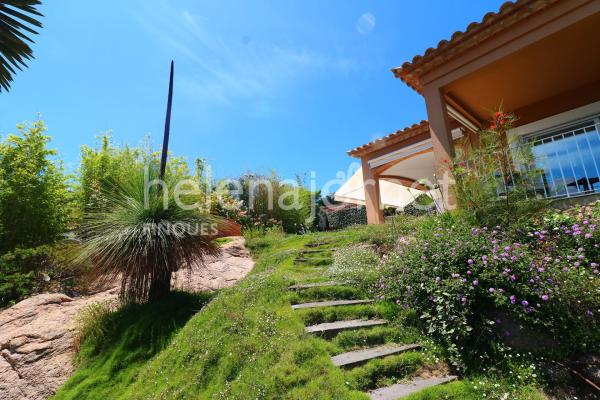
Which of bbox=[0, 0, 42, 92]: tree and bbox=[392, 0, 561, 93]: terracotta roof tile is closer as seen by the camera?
bbox=[392, 0, 561, 93]: terracotta roof tile

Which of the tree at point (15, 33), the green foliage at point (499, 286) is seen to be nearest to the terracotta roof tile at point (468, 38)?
the green foliage at point (499, 286)

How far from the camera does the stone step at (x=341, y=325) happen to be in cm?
313

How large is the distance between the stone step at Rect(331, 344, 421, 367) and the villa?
3.15 metres

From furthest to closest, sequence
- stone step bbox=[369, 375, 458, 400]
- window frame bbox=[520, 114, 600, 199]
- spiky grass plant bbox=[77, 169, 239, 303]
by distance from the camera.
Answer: window frame bbox=[520, 114, 600, 199] → spiky grass plant bbox=[77, 169, 239, 303] → stone step bbox=[369, 375, 458, 400]

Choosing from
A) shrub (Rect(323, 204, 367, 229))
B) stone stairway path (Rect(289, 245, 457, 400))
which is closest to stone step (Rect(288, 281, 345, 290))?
stone stairway path (Rect(289, 245, 457, 400))

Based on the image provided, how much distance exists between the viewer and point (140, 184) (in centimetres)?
507

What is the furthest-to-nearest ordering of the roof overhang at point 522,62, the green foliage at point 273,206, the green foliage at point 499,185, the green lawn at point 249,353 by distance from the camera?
the green foliage at point 273,206 < the roof overhang at point 522,62 < the green foliage at point 499,185 < the green lawn at point 249,353

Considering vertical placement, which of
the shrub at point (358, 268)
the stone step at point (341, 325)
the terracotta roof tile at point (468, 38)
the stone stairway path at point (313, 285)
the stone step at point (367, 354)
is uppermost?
the terracotta roof tile at point (468, 38)

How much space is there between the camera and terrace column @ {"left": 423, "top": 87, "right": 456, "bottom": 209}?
215 inches

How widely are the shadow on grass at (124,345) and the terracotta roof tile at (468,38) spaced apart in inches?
242

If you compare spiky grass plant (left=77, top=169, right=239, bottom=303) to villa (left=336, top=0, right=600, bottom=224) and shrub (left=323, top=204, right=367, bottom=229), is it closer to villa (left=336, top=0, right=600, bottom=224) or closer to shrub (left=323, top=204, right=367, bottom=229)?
villa (left=336, top=0, right=600, bottom=224)

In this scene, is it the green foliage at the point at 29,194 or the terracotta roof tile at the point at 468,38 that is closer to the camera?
the terracotta roof tile at the point at 468,38

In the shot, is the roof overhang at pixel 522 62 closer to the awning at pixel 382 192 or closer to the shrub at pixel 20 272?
the awning at pixel 382 192

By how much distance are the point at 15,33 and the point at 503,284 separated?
9052 millimetres
